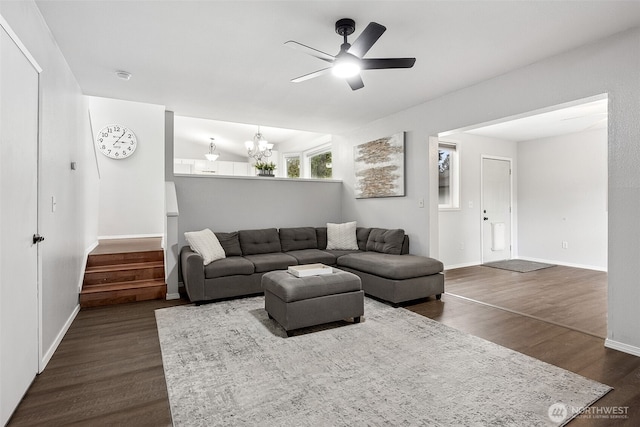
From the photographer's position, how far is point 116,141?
6016 millimetres

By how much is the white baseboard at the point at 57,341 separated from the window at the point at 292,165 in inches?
221

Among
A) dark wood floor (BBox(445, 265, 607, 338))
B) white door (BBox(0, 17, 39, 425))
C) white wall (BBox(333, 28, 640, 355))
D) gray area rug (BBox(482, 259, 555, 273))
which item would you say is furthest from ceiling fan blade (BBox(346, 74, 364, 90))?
gray area rug (BBox(482, 259, 555, 273))

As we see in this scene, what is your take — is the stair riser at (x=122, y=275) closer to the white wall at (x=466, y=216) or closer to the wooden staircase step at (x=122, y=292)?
the wooden staircase step at (x=122, y=292)

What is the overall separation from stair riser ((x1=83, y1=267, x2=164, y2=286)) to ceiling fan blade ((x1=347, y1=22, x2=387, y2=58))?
372 cm

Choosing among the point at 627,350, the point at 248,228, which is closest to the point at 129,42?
the point at 248,228

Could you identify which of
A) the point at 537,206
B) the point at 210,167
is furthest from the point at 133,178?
the point at 537,206

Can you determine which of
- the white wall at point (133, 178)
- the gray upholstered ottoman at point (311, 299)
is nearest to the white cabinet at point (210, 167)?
the white wall at point (133, 178)

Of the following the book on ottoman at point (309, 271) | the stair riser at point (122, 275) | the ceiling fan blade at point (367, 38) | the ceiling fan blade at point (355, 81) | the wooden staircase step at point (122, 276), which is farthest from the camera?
the stair riser at point (122, 275)

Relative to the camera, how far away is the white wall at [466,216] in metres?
5.81

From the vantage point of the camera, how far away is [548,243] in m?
6.34

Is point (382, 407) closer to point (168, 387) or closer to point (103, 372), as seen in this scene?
point (168, 387)

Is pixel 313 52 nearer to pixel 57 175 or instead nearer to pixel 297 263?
pixel 57 175

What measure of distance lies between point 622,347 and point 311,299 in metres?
2.53

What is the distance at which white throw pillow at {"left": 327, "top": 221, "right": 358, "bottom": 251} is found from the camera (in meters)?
5.21
